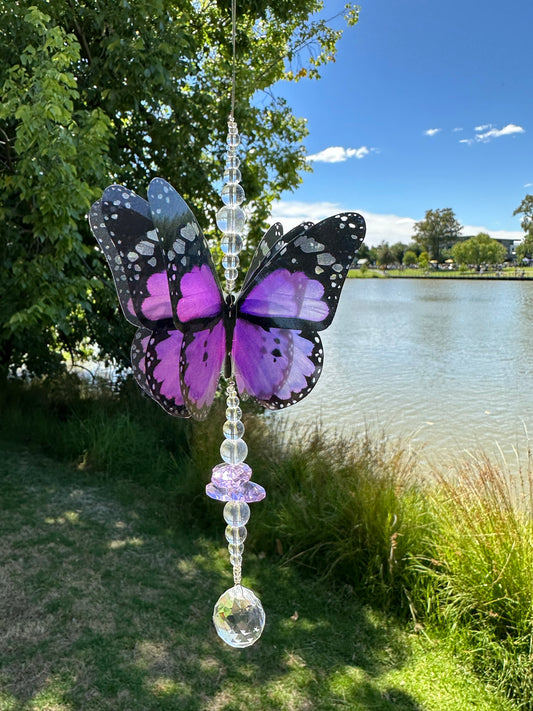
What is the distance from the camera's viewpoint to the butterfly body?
0.82 metres

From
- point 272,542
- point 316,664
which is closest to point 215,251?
point 272,542

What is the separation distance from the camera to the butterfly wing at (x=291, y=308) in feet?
2.87

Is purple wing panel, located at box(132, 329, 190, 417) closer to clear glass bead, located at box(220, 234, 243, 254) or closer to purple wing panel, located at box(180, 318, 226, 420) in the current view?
purple wing panel, located at box(180, 318, 226, 420)

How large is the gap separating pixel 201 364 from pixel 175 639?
316 cm

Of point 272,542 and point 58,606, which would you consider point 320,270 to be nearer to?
point 58,606

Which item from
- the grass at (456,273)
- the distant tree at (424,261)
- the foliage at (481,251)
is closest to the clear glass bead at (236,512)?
the grass at (456,273)

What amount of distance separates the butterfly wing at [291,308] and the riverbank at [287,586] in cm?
271

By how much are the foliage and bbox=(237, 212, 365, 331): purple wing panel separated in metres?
68.3

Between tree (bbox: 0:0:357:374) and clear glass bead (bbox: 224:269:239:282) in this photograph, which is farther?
tree (bbox: 0:0:357:374)

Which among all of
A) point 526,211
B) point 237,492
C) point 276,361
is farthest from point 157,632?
point 526,211

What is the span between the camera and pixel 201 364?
0.88 m

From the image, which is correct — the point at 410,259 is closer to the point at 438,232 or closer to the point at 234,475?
the point at 438,232

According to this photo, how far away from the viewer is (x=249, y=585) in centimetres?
406

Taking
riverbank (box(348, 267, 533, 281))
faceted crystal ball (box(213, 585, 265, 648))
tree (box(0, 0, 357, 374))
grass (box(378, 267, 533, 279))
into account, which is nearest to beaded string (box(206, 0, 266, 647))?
faceted crystal ball (box(213, 585, 265, 648))
